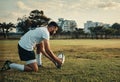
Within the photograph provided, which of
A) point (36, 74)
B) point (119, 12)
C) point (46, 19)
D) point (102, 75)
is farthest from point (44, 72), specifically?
point (46, 19)

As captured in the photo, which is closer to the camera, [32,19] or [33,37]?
[33,37]

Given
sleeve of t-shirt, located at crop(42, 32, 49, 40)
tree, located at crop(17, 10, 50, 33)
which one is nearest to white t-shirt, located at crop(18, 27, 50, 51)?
sleeve of t-shirt, located at crop(42, 32, 49, 40)

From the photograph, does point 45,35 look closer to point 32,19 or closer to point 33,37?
point 33,37

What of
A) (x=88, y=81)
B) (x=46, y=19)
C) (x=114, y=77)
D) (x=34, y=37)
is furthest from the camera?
(x=46, y=19)

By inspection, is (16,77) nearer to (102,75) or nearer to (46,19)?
(102,75)

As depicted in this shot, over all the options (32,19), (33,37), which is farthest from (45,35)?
(32,19)

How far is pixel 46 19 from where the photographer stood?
6794 cm

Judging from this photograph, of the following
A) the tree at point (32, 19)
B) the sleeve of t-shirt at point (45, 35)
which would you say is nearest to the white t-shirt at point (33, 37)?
the sleeve of t-shirt at point (45, 35)

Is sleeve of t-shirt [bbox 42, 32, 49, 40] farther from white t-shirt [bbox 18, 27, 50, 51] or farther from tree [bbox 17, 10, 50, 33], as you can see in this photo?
tree [bbox 17, 10, 50, 33]

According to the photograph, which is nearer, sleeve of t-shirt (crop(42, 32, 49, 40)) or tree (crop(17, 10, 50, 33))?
sleeve of t-shirt (crop(42, 32, 49, 40))

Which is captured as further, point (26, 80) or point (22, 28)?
point (22, 28)

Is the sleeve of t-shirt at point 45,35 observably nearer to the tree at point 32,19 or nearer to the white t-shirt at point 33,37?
the white t-shirt at point 33,37

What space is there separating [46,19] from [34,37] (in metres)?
60.9

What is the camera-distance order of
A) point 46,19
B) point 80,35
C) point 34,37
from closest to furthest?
point 34,37, point 46,19, point 80,35
